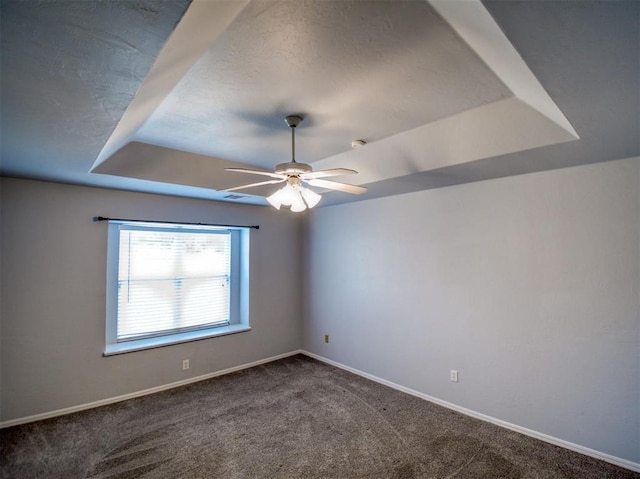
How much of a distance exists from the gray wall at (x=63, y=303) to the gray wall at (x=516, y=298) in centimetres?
236

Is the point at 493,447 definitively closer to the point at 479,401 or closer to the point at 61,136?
the point at 479,401

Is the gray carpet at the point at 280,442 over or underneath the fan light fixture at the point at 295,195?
underneath

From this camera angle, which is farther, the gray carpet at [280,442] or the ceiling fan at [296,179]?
the gray carpet at [280,442]

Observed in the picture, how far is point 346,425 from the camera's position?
114 inches

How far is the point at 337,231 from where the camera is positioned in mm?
4512

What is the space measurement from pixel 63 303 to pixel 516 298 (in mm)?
Result: 4282

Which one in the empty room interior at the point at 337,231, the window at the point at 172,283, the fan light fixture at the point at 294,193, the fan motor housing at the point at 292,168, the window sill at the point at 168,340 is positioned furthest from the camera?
the window at the point at 172,283

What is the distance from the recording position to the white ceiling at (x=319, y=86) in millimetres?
987

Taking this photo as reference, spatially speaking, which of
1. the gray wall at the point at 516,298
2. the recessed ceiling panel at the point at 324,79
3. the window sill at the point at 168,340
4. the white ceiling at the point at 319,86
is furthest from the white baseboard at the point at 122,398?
the recessed ceiling panel at the point at 324,79

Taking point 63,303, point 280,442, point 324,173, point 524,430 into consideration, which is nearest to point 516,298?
point 524,430

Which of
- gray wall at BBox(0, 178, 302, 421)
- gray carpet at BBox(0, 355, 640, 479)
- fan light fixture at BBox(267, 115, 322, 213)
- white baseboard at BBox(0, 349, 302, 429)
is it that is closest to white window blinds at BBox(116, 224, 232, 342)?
gray wall at BBox(0, 178, 302, 421)

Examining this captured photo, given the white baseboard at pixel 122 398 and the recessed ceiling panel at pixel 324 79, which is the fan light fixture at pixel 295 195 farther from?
the white baseboard at pixel 122 398

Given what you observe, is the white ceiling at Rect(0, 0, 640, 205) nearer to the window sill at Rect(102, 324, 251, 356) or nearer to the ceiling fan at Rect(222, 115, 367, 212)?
the ceiling fan at Rect(222, 115, 367, 212)

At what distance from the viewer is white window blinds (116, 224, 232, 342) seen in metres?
3.71
